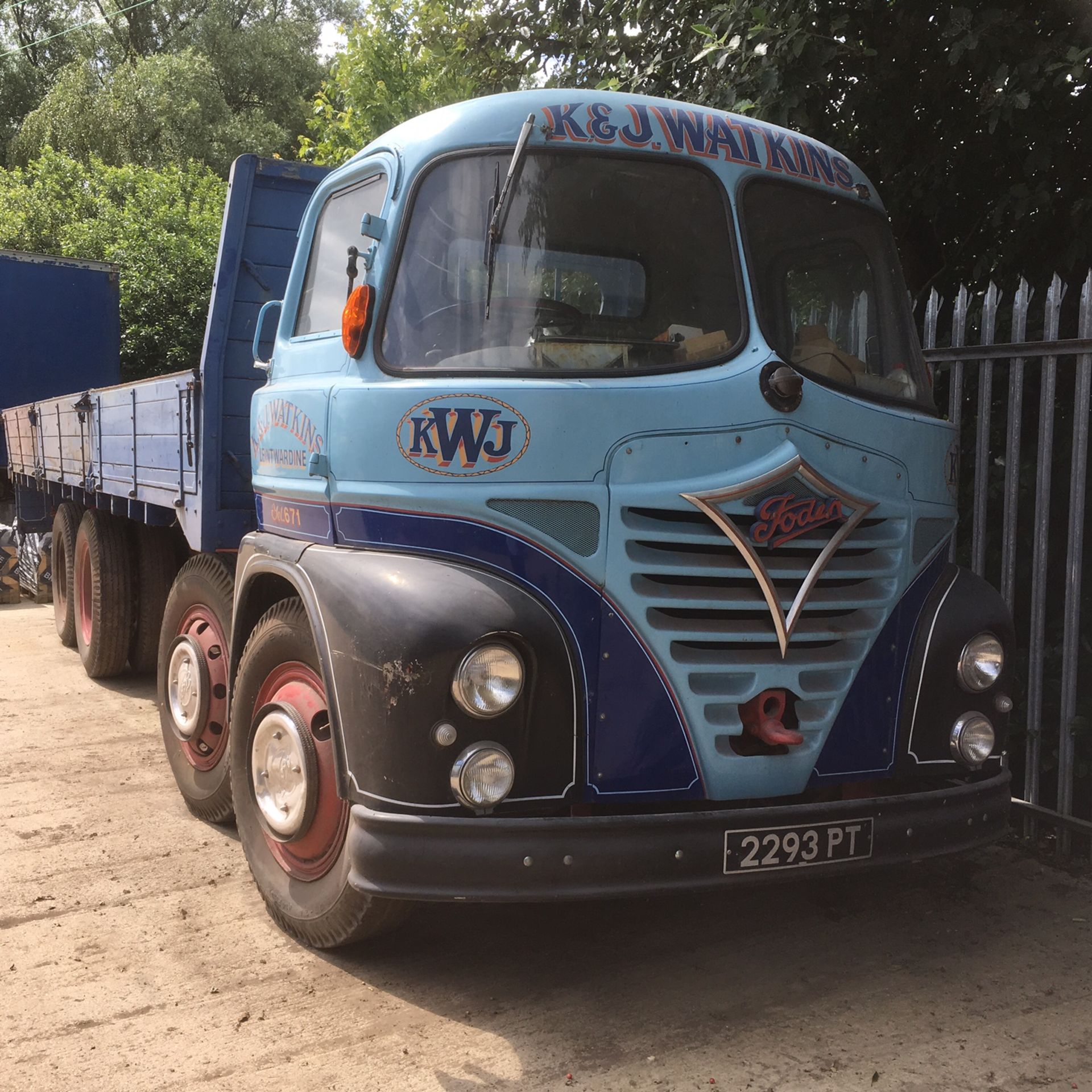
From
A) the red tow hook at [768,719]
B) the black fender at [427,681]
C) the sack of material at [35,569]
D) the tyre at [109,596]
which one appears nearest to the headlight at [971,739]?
the red tow hook at [768,719]

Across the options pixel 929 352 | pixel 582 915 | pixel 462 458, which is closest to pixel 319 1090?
pixel 582 915

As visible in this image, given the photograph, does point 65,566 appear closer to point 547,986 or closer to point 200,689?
point 200,689

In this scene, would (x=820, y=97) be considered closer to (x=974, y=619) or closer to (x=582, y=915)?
(x=974, y=619)

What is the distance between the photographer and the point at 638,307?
323 centimetres

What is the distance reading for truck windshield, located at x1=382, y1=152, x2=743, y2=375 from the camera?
3135mm

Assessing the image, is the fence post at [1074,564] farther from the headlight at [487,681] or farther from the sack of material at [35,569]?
the sack of material at [35,569]

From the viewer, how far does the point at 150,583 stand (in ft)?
22.7

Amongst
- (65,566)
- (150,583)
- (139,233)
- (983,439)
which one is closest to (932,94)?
(983,439)

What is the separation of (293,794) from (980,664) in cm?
210

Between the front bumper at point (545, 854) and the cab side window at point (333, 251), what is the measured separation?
5.39ft

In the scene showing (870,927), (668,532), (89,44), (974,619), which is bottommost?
(870,927)

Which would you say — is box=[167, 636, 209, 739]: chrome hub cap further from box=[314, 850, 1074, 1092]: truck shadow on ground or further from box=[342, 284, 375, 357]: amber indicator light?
box=[342, 284, 375, 357]: amber indicator light

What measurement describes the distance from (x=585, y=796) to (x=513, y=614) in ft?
1.71

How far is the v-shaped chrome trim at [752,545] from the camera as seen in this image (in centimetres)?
302
